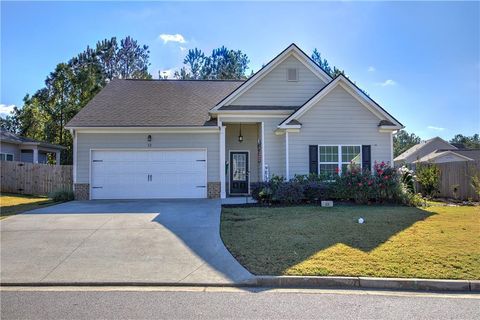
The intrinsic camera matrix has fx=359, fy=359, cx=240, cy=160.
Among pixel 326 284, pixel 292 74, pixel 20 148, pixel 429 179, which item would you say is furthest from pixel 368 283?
pixel 20 148

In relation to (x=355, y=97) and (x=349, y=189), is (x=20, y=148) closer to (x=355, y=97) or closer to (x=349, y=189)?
(x=355, y=97)

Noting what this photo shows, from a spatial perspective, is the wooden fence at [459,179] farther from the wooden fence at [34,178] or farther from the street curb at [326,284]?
the wooden fence at [34,178]

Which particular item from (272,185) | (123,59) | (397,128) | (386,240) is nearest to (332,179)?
(272,185)

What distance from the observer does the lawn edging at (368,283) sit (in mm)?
5625

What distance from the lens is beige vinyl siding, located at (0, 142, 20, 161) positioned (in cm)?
2469

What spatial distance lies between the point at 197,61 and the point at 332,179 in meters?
35.1

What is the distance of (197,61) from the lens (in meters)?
45.2

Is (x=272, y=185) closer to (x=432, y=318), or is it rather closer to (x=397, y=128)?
(x=397, y=128)

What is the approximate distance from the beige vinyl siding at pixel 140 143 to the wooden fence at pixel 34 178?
3.68 m

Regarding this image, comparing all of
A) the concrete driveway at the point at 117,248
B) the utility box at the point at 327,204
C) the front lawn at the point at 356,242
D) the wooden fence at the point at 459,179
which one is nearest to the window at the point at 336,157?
the utility box at the point at 327,204

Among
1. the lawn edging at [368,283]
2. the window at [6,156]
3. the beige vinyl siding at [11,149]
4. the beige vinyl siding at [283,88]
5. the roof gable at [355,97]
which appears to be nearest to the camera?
the lawn edging at [368,283]

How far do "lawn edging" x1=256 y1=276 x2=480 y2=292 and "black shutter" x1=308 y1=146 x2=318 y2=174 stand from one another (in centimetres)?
928

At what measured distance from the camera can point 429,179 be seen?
17000mm

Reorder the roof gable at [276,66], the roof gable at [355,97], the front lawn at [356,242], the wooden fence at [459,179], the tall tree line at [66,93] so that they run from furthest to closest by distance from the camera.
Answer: the tall tree line at [66,93]
the roof gable at [276,66]
the wooden fence at [459,179]
the roof gable at [355,97]
the front lawn at [356,242]
